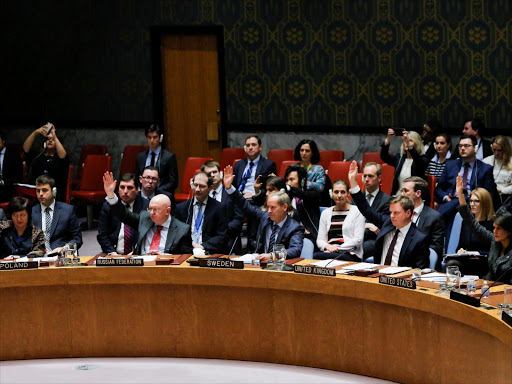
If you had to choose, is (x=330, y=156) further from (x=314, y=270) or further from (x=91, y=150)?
(x=314, y=270)

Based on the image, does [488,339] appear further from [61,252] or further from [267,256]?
[61,252]

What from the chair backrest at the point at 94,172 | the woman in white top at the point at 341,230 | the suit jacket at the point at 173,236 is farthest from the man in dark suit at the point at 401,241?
the chair backrest at the point at 94,172

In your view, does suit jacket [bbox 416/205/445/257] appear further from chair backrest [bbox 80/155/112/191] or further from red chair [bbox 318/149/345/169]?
chair backrest [bbox 80/155/112/191]

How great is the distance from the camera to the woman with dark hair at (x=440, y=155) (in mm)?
8422

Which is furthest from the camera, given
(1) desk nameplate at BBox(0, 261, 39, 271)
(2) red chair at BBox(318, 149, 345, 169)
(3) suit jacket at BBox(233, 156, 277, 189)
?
(2) red chair at BBox(318, 149, 345, 169)

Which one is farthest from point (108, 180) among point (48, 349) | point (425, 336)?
point (425, 336)

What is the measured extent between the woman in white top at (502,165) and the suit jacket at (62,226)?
11.6ft

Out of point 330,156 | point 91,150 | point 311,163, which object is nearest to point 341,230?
point 311,163

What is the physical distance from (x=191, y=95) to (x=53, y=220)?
4.10m

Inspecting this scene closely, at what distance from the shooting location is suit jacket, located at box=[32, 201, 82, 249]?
282 inches

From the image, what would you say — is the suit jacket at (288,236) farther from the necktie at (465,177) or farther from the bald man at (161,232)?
the necktie at (465,177)

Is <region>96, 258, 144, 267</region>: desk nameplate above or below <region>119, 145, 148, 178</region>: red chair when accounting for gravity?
below

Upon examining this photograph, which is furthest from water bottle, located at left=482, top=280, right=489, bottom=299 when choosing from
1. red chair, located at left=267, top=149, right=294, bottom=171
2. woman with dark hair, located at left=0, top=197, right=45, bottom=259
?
red chair, located at left=267, top=149, right=294, bottom=171

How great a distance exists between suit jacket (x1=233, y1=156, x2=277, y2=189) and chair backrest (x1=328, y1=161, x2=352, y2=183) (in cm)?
53
